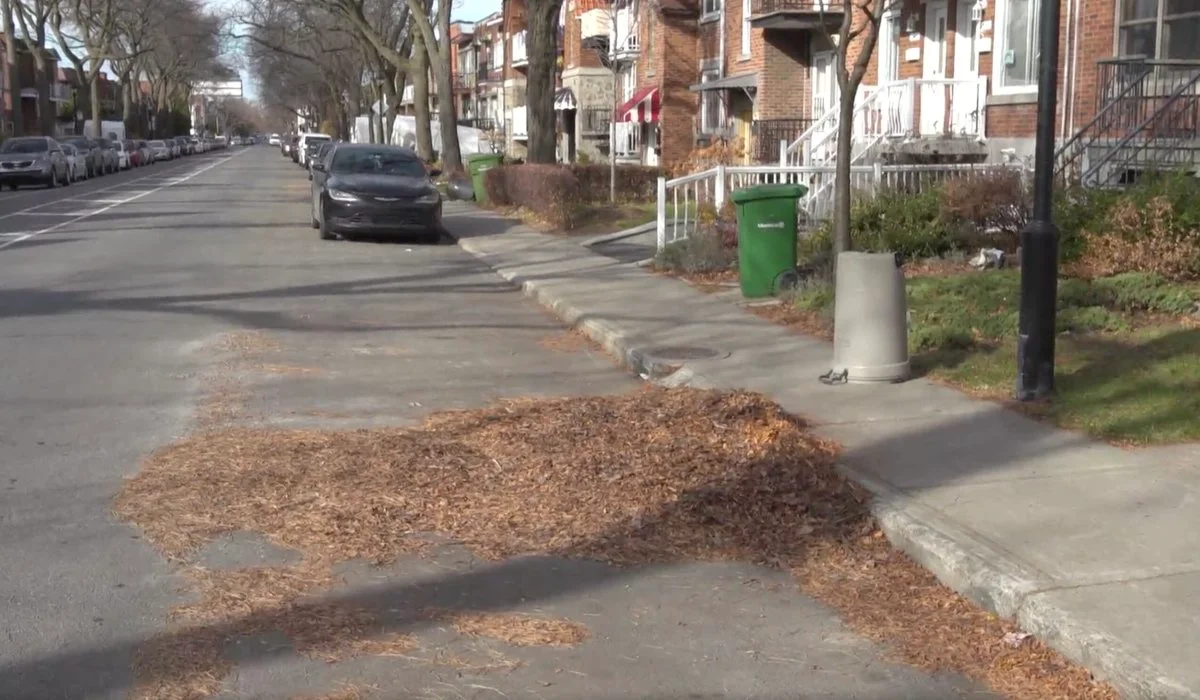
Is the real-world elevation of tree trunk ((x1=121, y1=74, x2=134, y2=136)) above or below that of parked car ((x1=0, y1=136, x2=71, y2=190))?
above

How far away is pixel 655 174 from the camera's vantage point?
96.5ft

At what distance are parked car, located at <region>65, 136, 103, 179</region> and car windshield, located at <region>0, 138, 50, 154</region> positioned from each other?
5.15 metres

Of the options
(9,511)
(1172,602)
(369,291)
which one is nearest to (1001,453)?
(1172,602)

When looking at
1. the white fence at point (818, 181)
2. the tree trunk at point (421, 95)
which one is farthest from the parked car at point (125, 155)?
the white fence at point (818, 181)

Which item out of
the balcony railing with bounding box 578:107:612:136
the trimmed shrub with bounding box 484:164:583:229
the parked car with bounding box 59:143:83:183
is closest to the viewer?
the trimmed shrub with bounding box 484:164:583:229

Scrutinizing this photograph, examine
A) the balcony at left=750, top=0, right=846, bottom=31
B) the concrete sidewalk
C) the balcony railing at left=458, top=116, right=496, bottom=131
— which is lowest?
the concrete sidewalk

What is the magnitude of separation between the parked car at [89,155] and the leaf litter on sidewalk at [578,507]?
143 ft

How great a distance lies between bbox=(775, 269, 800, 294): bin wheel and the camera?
13.5 meters

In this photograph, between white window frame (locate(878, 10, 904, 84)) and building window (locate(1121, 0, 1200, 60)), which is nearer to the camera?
building window (locate(1121, 0, 1200, 60))

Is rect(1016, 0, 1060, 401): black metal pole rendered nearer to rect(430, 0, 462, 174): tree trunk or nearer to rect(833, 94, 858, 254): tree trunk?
rect(833, 94, 858, 254): tree trunk

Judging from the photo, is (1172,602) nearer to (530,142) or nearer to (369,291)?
(369,291)

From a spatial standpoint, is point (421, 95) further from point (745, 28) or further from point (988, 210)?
point (988, 210)

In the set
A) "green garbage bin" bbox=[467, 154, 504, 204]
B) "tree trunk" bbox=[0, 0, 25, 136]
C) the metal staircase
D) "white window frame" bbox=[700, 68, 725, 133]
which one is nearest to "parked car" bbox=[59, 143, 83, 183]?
"tree trunk" bbox=[0, 0, 25, 136]

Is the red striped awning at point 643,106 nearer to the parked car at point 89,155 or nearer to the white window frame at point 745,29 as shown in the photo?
the white window frame at point 745,29
